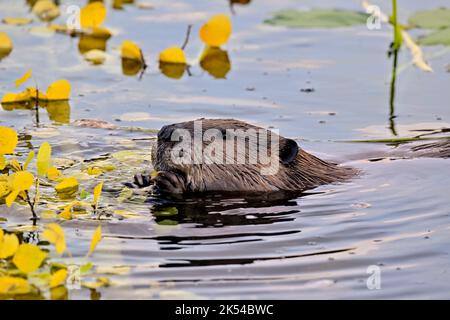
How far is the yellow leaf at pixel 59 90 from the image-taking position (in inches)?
294

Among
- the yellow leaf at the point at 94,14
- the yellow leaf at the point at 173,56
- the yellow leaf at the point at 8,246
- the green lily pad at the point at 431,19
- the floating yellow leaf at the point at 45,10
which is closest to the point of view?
the yellow leaf at the point at 8,246

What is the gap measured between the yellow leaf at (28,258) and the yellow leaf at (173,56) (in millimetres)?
4264

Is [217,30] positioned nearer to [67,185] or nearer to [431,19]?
[431,19]

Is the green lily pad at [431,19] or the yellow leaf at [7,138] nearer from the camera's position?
the yellow leaf at [7,138]

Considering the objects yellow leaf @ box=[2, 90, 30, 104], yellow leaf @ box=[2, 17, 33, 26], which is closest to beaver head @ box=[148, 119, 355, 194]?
yellow leaf @ box=[2, 90, 30, 104]

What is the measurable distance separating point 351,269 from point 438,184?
1456mm

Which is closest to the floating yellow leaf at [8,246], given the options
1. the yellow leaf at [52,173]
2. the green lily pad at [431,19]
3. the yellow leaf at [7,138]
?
the yellow leaf at [7,138]

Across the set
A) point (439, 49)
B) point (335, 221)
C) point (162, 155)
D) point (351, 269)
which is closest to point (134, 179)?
point (162, 155)

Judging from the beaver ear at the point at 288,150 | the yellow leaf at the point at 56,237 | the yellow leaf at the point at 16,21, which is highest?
the yellow leaf at the point at 16,21

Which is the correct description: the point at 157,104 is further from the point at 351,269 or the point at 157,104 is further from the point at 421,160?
the point at 351,269

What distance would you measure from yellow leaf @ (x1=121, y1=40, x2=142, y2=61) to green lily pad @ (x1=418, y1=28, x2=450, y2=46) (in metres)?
2.43

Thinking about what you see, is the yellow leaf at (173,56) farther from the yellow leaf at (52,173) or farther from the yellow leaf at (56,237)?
the yellow leaf at (56,237)

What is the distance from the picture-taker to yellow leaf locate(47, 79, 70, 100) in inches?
294

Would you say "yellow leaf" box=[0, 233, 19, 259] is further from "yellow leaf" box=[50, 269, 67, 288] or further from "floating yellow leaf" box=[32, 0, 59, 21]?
"floating yellow leaf" box=[32, 0, 59, 21]
